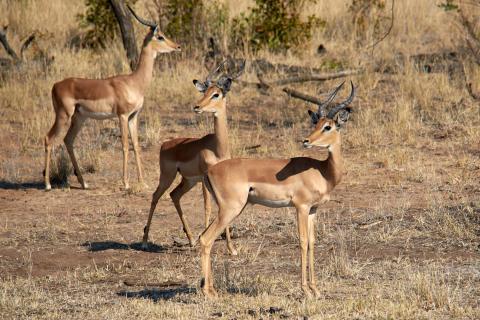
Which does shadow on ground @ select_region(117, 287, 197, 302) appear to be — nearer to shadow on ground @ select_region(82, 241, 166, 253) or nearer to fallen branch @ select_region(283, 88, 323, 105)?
shadow on ground @ select_region(82, 241, 166, 253)

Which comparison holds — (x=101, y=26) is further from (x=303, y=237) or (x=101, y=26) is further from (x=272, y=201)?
(x=303, y=237)

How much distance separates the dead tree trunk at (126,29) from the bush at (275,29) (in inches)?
72.4

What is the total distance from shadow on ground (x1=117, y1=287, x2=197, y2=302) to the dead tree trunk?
27.4 feet

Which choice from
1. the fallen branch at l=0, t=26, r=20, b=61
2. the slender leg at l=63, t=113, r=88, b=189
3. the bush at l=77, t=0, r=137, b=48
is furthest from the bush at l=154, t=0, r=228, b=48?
the slender leg at l=63, t=113, r=88, b=189

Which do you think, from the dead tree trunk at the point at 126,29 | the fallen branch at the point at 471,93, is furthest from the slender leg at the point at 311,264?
the dead tree trunk at the point at 126,29

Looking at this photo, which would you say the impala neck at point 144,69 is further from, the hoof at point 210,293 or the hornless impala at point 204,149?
the hoof at point 210,293

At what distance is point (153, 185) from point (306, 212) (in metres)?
4.61

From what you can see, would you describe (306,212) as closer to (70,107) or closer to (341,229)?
(341,229)

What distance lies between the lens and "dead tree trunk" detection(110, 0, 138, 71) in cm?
1527

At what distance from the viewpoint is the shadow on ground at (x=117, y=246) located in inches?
352

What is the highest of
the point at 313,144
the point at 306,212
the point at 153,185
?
the point at 313,144

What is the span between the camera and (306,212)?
711 centimetres

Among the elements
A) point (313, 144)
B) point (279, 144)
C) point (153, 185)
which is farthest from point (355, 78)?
point (313, 144)

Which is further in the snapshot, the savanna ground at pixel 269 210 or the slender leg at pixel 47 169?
the slender leg at pixel 47 169
